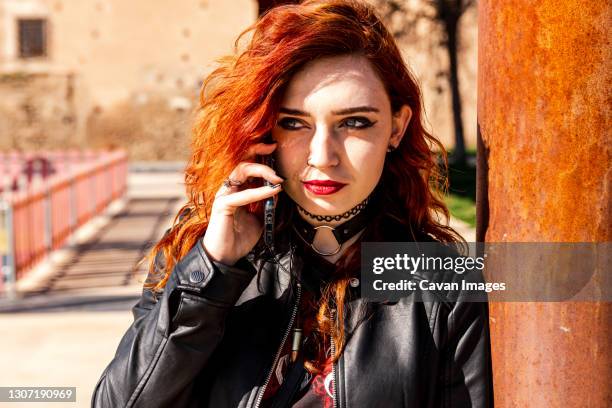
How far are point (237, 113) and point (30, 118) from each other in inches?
1147

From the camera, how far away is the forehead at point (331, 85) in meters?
1.50

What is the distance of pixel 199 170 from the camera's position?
1.69 meters

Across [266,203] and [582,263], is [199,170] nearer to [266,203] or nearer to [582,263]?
[266,203]

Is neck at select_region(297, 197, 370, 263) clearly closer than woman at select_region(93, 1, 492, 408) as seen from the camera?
No

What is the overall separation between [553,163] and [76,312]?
6466mm

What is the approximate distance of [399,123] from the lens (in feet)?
5.38

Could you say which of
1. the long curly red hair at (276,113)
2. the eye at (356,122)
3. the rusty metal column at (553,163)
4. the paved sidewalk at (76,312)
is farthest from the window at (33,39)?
the rusty metal column at (553,163)

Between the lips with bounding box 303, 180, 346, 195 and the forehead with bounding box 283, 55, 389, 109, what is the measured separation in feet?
0.41

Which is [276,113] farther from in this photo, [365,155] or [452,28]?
[452,28]

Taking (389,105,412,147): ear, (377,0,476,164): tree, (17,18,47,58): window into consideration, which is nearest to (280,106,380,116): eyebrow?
(389,105,412,147): ear

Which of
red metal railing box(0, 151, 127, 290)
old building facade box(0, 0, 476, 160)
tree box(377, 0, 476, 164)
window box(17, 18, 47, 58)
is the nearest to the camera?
red metal railing box(0, 151, 127, 290)

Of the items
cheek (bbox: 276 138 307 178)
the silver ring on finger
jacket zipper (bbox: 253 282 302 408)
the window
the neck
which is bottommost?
jacket zipper (bbox: 253 282 302 408)

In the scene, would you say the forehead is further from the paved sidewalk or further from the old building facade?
the old building facade

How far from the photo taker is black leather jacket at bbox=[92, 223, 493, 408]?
4.91 feet
